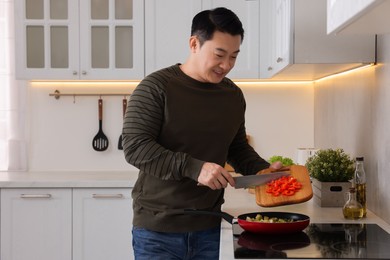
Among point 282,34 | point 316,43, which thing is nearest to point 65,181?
point 282,34

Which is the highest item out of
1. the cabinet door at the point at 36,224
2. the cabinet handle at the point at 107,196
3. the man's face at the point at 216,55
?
the man's face at the point at 216,55

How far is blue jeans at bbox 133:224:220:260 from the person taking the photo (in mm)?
2125

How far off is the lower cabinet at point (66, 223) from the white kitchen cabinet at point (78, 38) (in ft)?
2.39

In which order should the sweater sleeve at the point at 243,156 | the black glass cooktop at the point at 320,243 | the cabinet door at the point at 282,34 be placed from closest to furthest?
the black glass cooktop at the point at 320,243, the sweater sleeve at the point at 243,156, the cabinet door at the point at 282,34

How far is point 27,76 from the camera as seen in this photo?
379 cm

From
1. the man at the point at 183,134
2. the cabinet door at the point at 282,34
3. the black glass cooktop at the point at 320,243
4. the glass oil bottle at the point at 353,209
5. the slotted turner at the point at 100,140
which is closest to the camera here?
the black glass cooktop at the point at 320,243

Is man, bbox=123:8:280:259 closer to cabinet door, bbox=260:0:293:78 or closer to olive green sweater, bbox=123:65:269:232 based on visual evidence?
olive green sweater, bbox=123:65:269:232

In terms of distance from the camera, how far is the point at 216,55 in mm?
2117

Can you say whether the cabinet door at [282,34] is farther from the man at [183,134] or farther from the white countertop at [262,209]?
the white countertop at [262,209]

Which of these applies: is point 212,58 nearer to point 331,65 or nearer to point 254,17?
point 331,65

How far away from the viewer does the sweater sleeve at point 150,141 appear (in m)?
1.98

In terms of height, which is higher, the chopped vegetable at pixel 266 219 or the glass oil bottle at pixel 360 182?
the glass oil bottle at pixel 360 182

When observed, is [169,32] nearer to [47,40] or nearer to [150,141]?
[47,40]

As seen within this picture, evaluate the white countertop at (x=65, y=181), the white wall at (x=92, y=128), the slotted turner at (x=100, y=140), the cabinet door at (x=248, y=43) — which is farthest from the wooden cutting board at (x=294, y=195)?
the slotted turner at (x=100, y=140)
